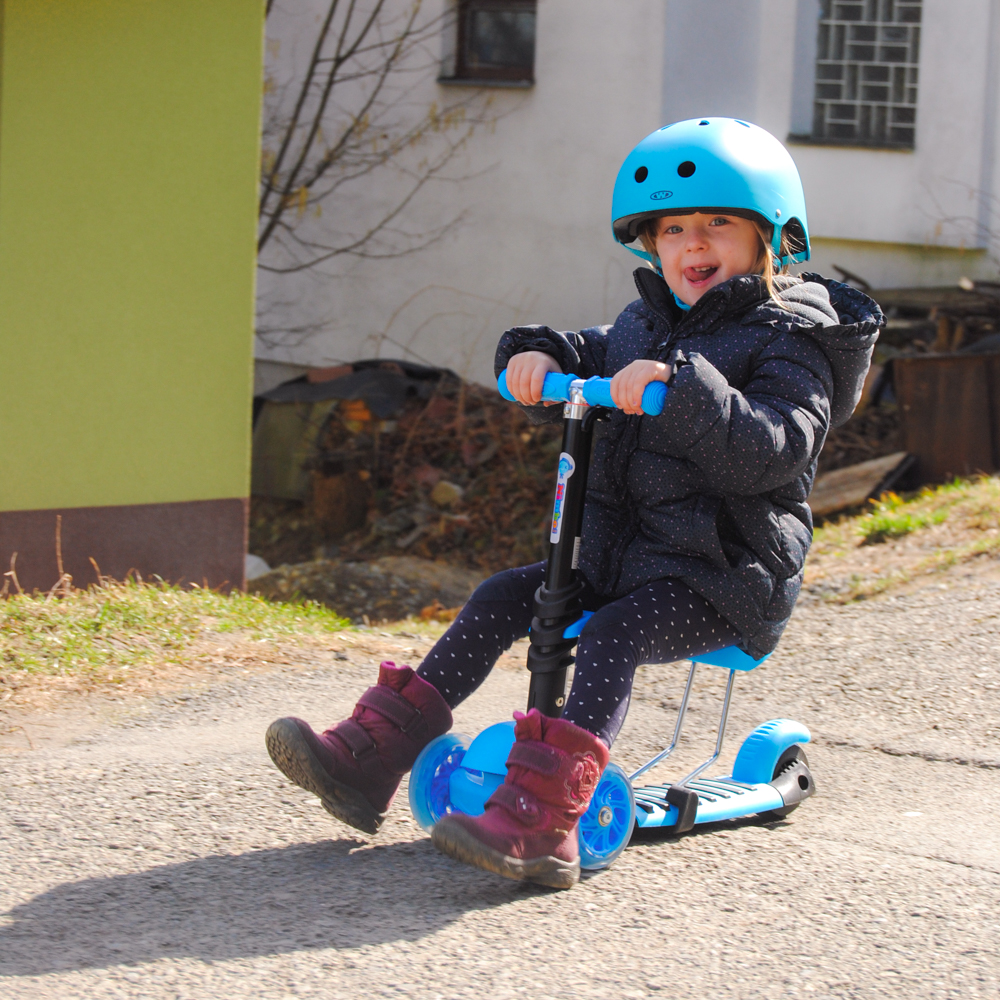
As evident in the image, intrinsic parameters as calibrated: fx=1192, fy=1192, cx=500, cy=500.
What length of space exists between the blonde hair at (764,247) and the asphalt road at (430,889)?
1.27 meters

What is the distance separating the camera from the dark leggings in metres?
2.36

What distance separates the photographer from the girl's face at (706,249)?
8.94 ft

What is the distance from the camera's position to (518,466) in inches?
401

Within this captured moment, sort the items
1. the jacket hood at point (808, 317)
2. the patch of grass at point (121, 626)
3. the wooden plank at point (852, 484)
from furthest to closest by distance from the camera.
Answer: the wooden plank at point (852, 484) → the patch of grass at point (121, 626) → the jacket hood at point (808, 317)

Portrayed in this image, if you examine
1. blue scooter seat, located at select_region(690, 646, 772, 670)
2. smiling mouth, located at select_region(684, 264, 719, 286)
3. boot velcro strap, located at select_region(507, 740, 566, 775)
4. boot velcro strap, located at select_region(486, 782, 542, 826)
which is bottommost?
boot velcro strap, located at select_region(486, 782, 542, 826)

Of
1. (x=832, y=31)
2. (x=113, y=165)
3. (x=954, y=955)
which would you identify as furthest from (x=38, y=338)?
(x=832, y=31)

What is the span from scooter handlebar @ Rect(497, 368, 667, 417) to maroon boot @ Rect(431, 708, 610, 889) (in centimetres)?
64

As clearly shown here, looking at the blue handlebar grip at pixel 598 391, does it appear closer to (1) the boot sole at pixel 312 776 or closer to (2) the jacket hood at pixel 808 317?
(2) the jacket hood at pixel 808 317

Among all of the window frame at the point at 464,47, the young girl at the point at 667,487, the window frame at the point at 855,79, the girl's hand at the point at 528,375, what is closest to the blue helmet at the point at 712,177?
the young girl at the point at 667,487

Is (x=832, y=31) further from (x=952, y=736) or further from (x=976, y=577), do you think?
(x=952, y=736)

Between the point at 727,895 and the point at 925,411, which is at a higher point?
the point at 925,411

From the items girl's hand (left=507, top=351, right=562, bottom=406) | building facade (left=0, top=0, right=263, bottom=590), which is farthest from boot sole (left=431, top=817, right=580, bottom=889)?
building facade (left=0, top=0, right=263, bottom=590)

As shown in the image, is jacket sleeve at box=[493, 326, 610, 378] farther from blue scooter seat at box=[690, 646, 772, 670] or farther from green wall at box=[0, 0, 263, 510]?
green wall at box=[0, 0, 263, 510]

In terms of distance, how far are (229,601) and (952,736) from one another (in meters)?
2.70
